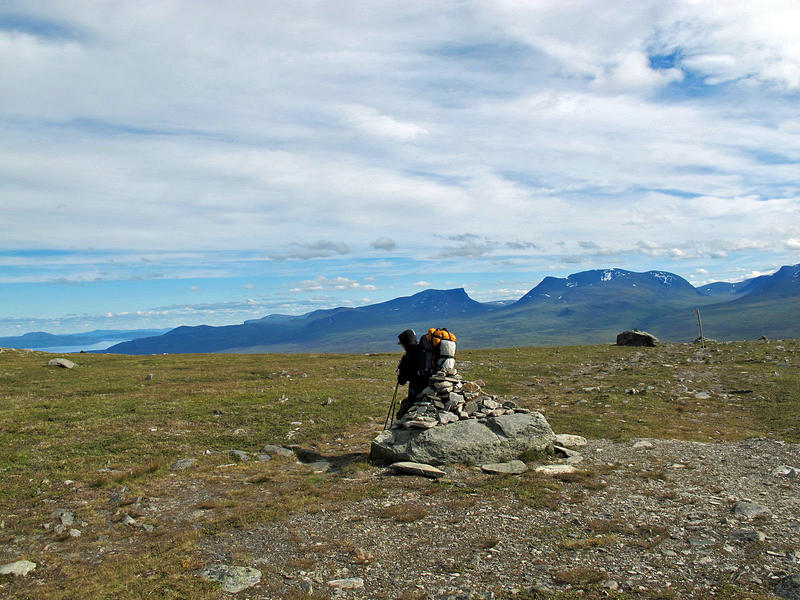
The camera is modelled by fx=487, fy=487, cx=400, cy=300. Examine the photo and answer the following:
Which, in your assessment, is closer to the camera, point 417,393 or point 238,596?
point 238,596

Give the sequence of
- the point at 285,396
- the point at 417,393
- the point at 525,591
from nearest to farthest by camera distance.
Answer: the point at 525,591 < the point at 417,393 < the point at 285,396

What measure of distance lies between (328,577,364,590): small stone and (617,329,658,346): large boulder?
64174 mm

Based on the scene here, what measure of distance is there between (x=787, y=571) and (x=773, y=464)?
30.2 feet

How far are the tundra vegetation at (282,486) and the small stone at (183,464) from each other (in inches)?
7.5

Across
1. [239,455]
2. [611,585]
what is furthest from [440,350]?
[611,585]

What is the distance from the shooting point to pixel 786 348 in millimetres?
51469

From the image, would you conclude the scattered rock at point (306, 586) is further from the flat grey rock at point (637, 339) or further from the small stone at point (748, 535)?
the flat grey rock at point (637, 339)

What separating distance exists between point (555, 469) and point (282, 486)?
9173 mm

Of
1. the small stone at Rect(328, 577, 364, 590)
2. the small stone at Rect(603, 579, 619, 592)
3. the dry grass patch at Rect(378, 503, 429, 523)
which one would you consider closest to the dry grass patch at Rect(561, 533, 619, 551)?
the small stone at Rect(603, 579, 619, 592)

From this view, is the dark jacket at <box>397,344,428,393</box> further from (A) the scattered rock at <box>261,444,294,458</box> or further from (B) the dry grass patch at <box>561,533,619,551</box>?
(B) the dry grass patch at <box>561,533,619,551</box>

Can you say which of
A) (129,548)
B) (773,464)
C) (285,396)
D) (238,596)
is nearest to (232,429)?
(285,396)

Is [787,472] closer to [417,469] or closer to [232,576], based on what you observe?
[417,469]

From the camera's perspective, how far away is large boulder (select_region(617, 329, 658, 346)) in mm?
65869

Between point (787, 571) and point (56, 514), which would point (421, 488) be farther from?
point (56, 514)
